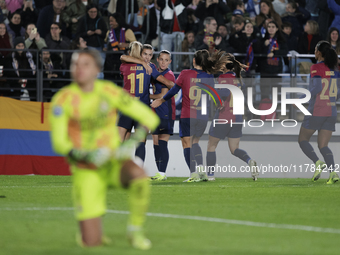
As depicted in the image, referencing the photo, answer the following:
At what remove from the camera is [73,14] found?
17.6 m

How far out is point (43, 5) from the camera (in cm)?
1830

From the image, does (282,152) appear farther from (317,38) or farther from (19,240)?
(19,240)

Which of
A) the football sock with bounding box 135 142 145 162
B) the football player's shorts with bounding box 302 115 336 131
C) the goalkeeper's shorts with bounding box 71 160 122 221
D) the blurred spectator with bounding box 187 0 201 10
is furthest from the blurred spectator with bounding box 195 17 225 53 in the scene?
the goalkeeper's shorts with bounding box 71 160 122 221

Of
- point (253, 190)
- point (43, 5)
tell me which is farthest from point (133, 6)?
point (253, 190)

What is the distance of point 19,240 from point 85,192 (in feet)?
3.13

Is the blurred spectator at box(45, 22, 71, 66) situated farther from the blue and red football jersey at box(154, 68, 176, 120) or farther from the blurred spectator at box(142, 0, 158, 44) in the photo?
the blue and red football jersey at box(154, 68, 176, 120)

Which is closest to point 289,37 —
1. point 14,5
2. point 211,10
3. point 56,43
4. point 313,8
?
point 313,8

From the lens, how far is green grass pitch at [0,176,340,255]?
523cm

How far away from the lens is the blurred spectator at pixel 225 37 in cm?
1620

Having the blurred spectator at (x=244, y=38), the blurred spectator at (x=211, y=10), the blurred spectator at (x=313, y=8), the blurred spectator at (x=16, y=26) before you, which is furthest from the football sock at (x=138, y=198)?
the blurred spectator at (x=313, y=8)

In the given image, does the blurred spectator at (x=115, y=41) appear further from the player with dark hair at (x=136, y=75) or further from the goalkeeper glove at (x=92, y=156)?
the goalkeeper glove at (x=92, y=156)

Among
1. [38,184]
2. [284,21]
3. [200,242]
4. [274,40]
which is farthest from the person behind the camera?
[284,21]

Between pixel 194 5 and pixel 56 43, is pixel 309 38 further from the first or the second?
pixel 56 43

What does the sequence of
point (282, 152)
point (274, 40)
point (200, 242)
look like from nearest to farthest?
point (200, 242), point (282, 152), point (274, 40)
